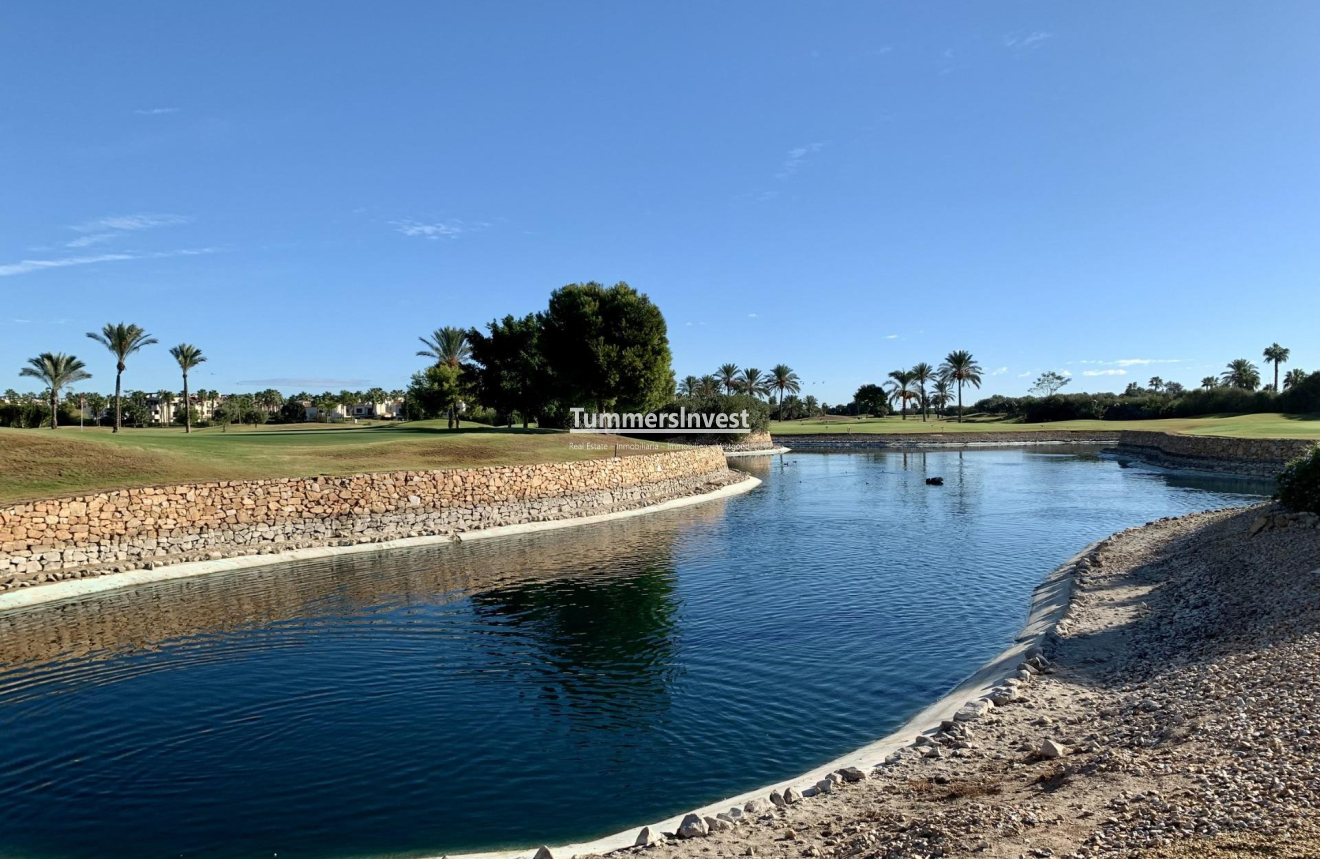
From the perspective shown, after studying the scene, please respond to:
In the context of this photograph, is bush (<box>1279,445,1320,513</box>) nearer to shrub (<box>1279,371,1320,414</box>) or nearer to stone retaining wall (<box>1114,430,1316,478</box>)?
stone retaining wall (<box>1114,430,1316,478</box>)

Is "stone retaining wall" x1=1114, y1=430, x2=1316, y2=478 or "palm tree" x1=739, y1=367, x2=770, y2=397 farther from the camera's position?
"palm tree" x1=739, y1=367, x2=770, y2=397

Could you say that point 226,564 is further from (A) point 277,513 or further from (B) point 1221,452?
(B) point 1221,452

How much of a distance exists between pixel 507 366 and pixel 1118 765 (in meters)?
72.5

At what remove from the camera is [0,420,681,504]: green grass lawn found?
28.4 m

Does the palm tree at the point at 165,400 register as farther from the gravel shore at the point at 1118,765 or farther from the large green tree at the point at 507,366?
the gravel shore at the point at 1118,765

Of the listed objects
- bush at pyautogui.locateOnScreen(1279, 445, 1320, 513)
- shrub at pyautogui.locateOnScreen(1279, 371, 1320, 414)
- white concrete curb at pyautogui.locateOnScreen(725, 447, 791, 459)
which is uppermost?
shrub at pyautogui.locateOnScreen(1279, 371, 1320, 414)

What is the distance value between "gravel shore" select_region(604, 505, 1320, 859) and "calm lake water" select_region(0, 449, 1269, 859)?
6.80 ft

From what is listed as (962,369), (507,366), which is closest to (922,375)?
(962,369)

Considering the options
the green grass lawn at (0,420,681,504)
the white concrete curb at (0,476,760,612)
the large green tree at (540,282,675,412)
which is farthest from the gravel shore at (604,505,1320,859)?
the large green tree at (540,282,675,412)

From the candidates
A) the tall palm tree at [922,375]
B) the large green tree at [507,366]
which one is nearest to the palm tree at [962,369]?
the tall palm tree at [922,375]

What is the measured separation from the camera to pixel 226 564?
90.9 feet

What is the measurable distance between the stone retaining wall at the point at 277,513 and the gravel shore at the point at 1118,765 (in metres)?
25.4

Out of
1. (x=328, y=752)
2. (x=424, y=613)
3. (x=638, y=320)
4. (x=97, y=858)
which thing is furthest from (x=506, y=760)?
(x=638, y=320)

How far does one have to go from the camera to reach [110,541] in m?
26.2
